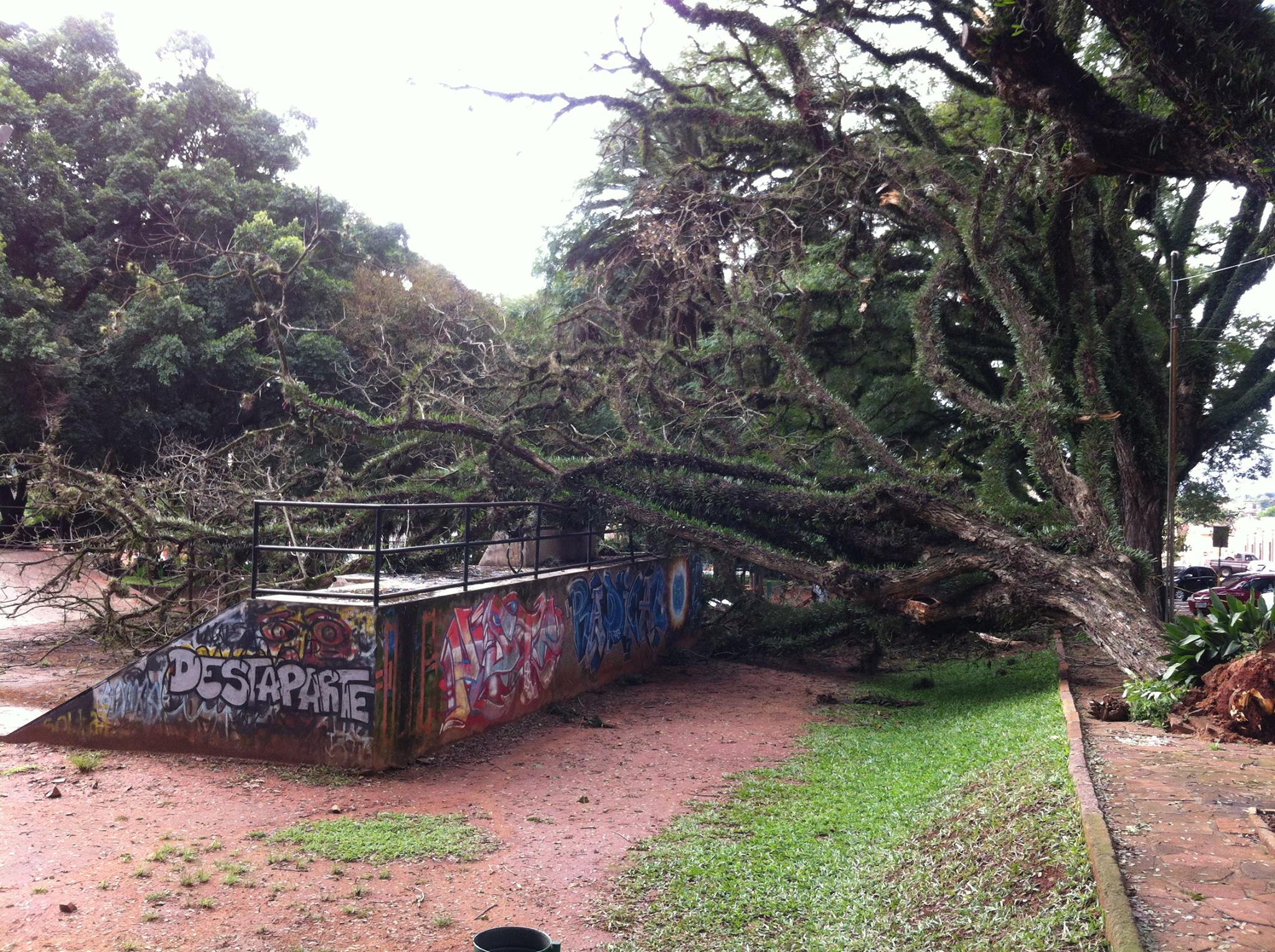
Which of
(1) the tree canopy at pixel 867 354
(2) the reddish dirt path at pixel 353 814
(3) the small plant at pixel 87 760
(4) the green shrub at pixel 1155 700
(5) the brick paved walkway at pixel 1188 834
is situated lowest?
(2) the reddish dirt path at pixel 353 814

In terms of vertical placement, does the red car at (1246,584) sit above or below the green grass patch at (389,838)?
above

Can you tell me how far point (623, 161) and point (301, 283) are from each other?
35.4 feet

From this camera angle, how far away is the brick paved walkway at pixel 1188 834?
15.6 feet

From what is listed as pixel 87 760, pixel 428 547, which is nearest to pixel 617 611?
pixel 428 547

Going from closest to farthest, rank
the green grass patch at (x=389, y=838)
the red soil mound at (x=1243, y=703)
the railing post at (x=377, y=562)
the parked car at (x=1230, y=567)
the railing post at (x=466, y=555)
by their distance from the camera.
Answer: the green grass patch at (x=389, y=838) < the red soil mound at (x=1243, y=703) < the railing post at (x=377, y=562) < the railing post at (x=466, y=555) < the parked car at (x=1230, y=567)

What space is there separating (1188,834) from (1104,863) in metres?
1.16

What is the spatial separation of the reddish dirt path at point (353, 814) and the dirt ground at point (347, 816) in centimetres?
2

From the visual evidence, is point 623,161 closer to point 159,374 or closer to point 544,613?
point 544,613

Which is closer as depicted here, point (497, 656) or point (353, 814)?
point (353, 814)

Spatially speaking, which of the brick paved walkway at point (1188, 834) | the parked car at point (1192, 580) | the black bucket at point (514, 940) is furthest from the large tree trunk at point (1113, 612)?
the parked car at point (1192, 580)

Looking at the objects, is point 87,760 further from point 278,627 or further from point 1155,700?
point 1155,700

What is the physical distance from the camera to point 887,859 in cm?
687

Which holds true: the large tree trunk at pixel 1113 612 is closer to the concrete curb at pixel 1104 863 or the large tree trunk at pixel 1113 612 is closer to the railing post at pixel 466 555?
the concrete curb at pixel 1104 863

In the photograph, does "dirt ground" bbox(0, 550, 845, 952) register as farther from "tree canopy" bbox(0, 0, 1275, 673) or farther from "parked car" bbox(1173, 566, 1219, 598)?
"parked car" bbox(1173, 566, 1219, 598)
